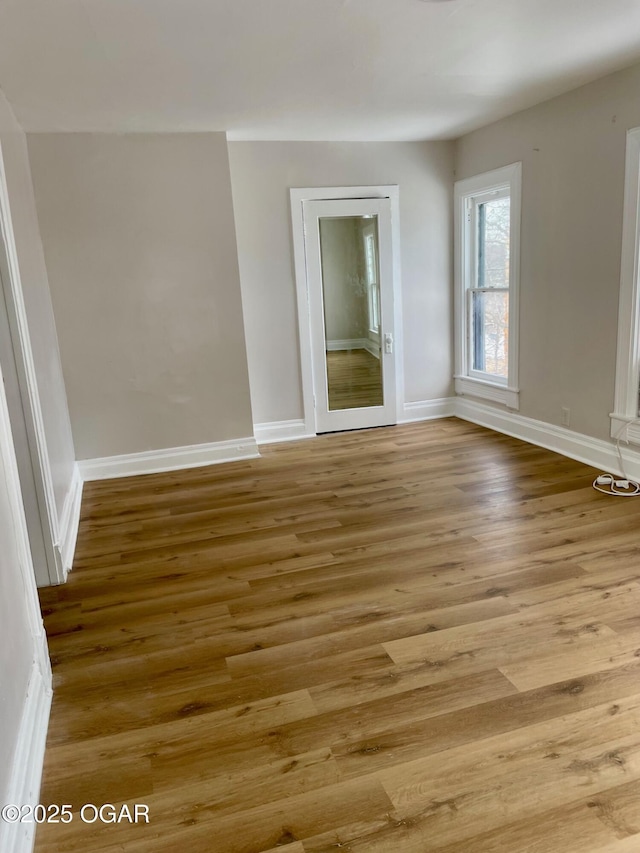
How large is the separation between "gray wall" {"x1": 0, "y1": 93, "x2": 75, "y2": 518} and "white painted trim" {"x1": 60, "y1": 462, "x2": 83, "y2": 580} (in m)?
0.06

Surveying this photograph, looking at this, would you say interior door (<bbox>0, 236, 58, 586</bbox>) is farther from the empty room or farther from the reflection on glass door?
the reflection on glass door

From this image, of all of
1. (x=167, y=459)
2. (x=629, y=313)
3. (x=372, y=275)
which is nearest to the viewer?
(x=629, y=313)

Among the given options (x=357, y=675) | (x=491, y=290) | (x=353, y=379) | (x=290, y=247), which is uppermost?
(x=290, y=247)

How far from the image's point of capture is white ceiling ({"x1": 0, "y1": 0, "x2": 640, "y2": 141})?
2.54 metres

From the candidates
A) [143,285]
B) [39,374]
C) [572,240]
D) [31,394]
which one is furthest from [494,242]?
[31,394]

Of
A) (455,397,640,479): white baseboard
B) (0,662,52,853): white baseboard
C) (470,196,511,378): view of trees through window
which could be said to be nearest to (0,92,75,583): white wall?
(0,662,52,853): white baseboard

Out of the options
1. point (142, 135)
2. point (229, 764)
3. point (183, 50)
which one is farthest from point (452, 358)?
point (229, 764)

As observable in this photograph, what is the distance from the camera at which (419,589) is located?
108 inches

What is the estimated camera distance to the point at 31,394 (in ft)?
9.33

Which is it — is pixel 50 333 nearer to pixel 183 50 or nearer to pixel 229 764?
pixel 183 50

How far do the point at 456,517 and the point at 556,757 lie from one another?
1817mm

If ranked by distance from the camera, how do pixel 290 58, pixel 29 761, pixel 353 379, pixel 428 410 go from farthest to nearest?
pixel 428 410 < pixel 353 379 < pixel 290 58 < pixel 29 761

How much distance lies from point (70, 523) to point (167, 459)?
1340mm

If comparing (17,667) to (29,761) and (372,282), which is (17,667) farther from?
(372,282)
